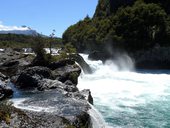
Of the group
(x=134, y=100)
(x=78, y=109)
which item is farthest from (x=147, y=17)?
(x=78, y=109)

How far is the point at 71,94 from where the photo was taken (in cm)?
2745

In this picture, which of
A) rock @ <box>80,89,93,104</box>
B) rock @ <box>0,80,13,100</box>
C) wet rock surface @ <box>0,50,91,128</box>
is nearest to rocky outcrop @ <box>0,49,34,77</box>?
wet rock surface @ <box>0,50,91,128</box>

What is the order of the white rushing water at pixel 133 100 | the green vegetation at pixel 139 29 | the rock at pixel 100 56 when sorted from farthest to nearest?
the rock at pixel 100 56 < the green vegetation at pixel 139 29 < the white rushing water at pixel 133 100

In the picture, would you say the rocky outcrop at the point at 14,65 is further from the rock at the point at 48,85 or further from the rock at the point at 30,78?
the rock at the point at 48,85

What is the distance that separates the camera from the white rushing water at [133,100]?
27578 millimetres

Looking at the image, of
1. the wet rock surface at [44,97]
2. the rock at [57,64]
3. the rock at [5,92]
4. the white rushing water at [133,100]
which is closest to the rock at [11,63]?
the wet rock surface at [44,97]

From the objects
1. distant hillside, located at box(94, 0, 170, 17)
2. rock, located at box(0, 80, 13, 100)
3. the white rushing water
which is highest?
distant hillside, located at box(94, 0, 170, 17)

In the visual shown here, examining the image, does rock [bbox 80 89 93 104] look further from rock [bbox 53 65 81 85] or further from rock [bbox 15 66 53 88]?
rock [bbox 53 65 81 85]

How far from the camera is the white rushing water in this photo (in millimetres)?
27578

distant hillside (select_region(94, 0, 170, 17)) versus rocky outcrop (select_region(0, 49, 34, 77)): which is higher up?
distant hillside (select_region(94, 0, 170, 17))

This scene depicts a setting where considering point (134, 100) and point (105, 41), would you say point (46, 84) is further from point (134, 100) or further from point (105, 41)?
point (105, 41)

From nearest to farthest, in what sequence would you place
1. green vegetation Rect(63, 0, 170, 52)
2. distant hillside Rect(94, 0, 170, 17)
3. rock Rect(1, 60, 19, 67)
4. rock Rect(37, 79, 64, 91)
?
rock Rect(37, 79, 64, 91) → rock Rect(1, 60, 19, 67) → green vegetation Rect(63, 0, 170, 52) → distant hillside Rect(94, 0, 170, 17)

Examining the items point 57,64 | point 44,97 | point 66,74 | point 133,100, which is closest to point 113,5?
point 57,64

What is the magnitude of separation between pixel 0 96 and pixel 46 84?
16.3 ft
